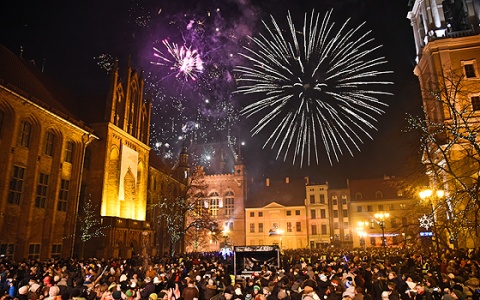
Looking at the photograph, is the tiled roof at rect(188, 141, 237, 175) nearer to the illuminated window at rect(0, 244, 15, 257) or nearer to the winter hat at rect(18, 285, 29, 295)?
the illuminated window at rect(0, 244, 15, 257)

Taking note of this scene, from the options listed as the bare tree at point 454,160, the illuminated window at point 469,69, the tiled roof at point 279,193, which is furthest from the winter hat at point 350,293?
the tiled roof at point 279,193

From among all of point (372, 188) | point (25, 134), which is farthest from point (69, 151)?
point (372, 188)

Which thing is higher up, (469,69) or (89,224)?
(469,69)

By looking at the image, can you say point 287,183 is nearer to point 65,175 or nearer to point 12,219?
point 65,175

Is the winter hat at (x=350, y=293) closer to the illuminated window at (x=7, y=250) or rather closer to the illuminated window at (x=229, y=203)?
the illuminated window at (x=7, y=250)

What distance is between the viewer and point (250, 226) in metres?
69.6

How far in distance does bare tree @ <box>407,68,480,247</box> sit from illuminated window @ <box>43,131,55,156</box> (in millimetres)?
24933

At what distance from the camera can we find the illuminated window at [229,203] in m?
71.3

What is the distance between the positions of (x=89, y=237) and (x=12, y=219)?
645cm

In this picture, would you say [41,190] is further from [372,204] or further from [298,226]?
[372,204]

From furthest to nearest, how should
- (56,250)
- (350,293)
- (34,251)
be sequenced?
(56,250), (34,251), (350,293)

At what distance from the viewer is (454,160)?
27594 mm

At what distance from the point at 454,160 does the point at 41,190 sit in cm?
3104

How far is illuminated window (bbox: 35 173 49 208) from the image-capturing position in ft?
84.9
